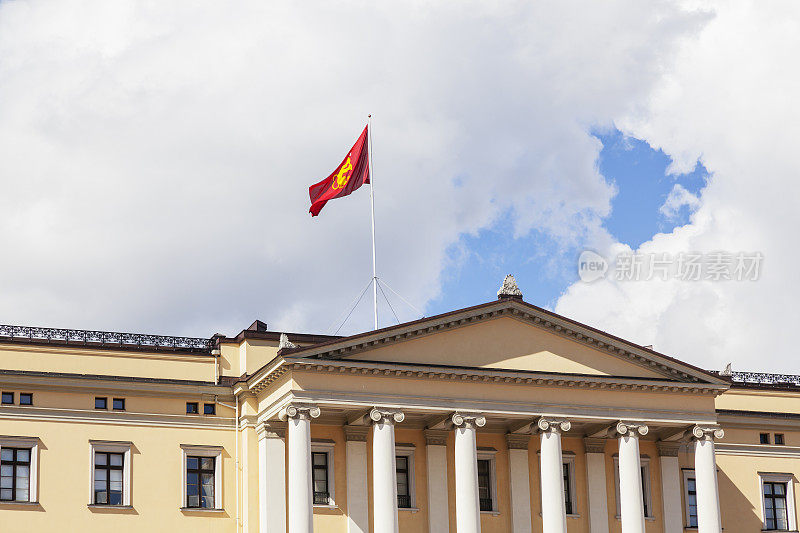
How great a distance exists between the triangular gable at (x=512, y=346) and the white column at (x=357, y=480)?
338 centimetres

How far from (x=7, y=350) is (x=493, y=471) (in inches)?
739

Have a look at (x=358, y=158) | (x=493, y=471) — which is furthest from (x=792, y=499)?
(x=358, y=158)

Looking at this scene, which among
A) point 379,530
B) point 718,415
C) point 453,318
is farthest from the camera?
point 718,415

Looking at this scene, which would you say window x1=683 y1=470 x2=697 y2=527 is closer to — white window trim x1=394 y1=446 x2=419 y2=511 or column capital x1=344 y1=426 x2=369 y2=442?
white window trim x1=394 y1=446 x2=419 y2=511

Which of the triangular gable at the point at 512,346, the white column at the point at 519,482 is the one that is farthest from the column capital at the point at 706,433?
the white column at the point at 519,482

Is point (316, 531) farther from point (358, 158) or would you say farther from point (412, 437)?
point (358, 158)

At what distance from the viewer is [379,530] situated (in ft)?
157

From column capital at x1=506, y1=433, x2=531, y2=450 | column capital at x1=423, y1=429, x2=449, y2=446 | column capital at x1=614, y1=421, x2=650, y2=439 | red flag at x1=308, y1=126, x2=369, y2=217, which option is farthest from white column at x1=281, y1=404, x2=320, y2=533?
column capital at x1=614, y1=421, x2=650, y2=439

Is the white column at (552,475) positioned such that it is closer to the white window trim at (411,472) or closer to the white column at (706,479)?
the white window trim at (411,472)

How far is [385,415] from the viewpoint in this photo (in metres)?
49.2

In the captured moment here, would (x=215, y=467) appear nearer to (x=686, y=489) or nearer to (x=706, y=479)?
(x=706, y=479)

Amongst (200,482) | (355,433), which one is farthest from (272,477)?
(355,433)

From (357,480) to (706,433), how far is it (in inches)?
541

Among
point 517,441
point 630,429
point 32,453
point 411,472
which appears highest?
point 630,429
